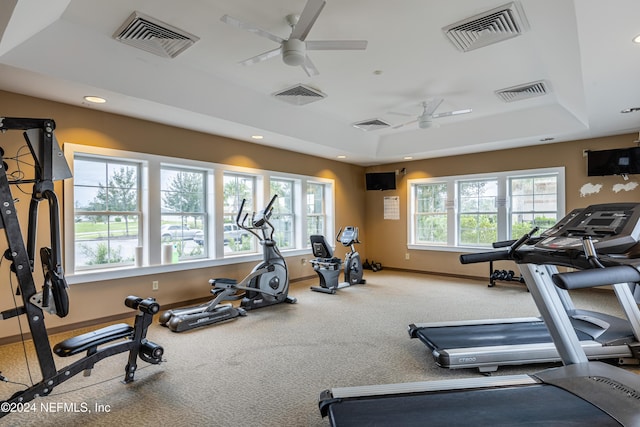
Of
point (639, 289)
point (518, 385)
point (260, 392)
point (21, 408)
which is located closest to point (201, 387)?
point (260, 392)

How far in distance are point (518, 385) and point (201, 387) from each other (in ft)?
7.34

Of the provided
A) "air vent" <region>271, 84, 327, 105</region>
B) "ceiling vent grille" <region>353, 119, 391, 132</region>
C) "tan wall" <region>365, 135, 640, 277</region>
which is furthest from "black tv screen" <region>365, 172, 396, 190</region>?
"air vent" <region>271, 84, 327, 105</region>

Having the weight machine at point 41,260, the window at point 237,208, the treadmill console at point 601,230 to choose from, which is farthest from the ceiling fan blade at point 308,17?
the window at point 237,208

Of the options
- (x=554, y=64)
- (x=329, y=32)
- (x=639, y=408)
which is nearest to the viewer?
(x=639, y=408)

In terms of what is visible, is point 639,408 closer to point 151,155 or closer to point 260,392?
point 260,392

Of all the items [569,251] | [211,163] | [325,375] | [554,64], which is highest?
[554,64]

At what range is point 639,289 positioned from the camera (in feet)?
11.8

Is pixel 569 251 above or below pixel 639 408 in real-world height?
above

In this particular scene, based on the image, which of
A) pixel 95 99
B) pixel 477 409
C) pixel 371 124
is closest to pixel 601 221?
pixel 477 409

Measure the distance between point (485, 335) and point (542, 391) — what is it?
1215 mm

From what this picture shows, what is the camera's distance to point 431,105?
4.77 m

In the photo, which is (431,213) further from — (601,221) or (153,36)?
(153,36)

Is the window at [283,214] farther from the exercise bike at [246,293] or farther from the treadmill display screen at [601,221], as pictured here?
the treadmill display screen at [601,221]

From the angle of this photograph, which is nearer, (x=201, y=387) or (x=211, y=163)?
(x=201, y=387)
